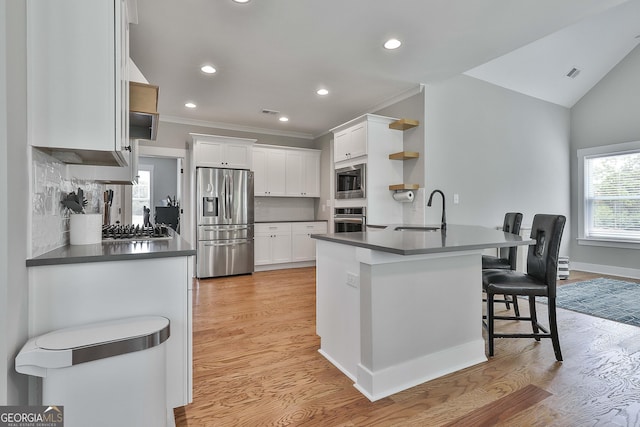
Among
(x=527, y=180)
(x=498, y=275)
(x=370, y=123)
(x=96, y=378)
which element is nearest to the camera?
(x=96, y=378)

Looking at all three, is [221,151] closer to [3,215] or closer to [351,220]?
[351,220]

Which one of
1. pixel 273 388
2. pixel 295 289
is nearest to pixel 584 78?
pixel 295 289

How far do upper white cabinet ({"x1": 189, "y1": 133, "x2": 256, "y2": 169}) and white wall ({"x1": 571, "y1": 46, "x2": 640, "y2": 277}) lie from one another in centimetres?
580

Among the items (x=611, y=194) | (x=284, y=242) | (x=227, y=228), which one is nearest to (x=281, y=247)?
(x=284, y=242)

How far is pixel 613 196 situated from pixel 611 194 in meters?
0.04

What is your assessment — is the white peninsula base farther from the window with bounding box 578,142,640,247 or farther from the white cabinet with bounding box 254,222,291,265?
the window with bounding box 578,142,640,247

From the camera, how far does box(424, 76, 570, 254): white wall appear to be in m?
4.03

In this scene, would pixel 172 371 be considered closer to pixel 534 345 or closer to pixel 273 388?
pixel 273 388

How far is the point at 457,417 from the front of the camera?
5.09 ft

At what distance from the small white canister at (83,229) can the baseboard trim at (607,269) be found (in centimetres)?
687

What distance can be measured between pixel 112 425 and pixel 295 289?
3.12 m

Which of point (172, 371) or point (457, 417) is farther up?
point (172, 371)

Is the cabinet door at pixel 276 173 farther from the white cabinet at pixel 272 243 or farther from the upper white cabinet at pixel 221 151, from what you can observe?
the white cabinet at pixel 272 243

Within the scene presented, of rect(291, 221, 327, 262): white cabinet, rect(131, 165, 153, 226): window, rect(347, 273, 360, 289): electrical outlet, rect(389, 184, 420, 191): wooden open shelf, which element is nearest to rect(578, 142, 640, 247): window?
rect(389, 184, 420, 191): wooden open shelf
